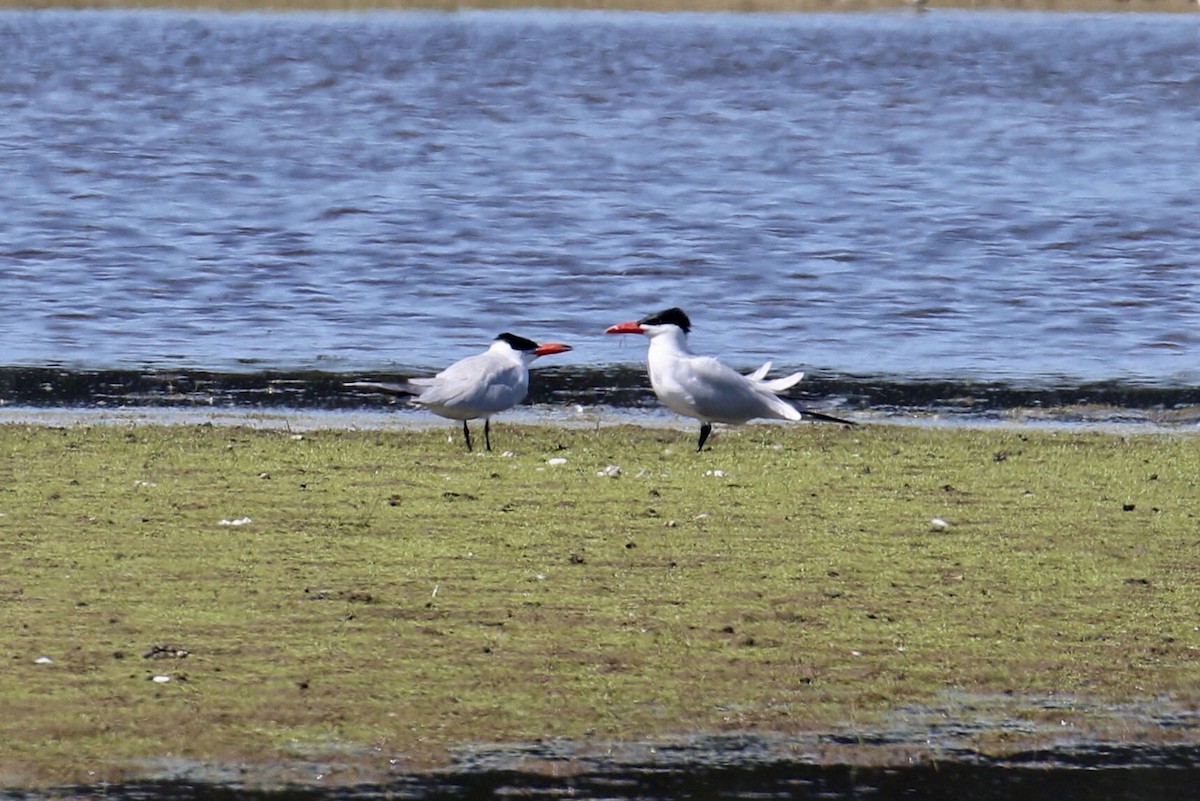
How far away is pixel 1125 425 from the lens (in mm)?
11852

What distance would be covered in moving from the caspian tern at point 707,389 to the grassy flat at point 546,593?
1.18 ft

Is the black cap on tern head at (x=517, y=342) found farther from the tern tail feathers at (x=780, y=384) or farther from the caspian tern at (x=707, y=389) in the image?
the tern tail feathers at (x=780, y=384)

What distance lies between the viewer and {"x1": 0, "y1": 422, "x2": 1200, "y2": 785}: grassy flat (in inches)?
237

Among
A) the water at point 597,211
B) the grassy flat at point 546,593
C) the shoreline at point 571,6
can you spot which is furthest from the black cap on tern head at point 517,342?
the shoreline at point 571,6

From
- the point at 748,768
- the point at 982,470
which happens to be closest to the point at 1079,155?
the point at 982,470

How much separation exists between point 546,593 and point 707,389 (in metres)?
3.30

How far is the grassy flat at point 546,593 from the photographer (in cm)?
602

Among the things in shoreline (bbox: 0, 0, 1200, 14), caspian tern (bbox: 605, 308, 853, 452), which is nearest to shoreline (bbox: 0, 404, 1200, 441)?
caspian tern (bbox: 605, 308, 853, 452)

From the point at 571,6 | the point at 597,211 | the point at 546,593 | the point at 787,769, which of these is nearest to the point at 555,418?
the point at 546,593

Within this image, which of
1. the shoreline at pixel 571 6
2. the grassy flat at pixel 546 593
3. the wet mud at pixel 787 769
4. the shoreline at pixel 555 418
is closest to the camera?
the wet mud at pixel 787 769

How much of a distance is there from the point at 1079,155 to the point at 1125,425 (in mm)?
19991

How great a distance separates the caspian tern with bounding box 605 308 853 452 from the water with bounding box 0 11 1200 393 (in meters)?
2.98

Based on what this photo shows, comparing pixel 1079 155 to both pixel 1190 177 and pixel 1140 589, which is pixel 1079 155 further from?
pixel 1140 589

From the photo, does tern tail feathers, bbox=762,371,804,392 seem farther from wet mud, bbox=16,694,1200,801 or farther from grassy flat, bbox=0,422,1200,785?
wet mud, bbox=16,694,1200,801
